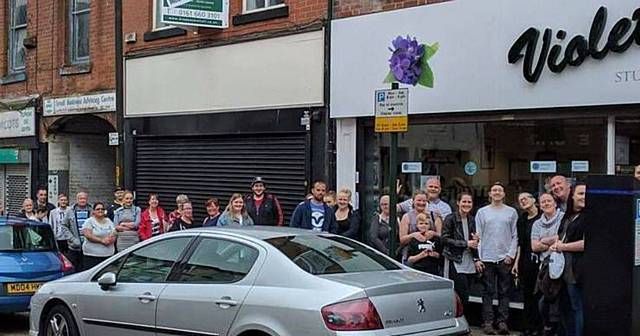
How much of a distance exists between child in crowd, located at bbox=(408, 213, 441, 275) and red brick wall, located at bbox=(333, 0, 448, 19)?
3232mm

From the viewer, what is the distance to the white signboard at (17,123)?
1919 cm

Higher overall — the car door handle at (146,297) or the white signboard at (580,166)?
the white signboard at (580,166)

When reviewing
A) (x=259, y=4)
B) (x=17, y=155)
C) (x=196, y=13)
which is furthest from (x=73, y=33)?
(x=259, y=4)

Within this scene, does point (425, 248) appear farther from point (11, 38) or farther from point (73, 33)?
point (11, 38)

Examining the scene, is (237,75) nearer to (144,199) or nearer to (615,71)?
(144,199)

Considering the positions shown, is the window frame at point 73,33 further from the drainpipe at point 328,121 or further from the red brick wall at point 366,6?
the red brick wall at point 366,6

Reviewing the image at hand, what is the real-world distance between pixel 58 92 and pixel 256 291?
12916 mm

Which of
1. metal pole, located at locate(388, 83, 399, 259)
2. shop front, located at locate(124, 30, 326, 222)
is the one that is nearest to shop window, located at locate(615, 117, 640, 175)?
metal pole, located at locate(388, 83, 399, 259)

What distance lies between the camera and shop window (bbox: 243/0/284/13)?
562 inches

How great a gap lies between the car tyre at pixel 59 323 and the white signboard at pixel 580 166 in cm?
601

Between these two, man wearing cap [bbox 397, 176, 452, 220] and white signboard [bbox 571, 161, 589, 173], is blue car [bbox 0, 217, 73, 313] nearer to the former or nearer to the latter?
man wearing cap [bbox 397, 176, 452, 220]

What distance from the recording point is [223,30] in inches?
590

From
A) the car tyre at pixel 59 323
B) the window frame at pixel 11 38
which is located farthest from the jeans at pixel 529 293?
the window frame at pixel 11 38

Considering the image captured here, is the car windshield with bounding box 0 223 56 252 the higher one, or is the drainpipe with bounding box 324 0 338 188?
the drainpipe with bounding box 324 0 338 188
